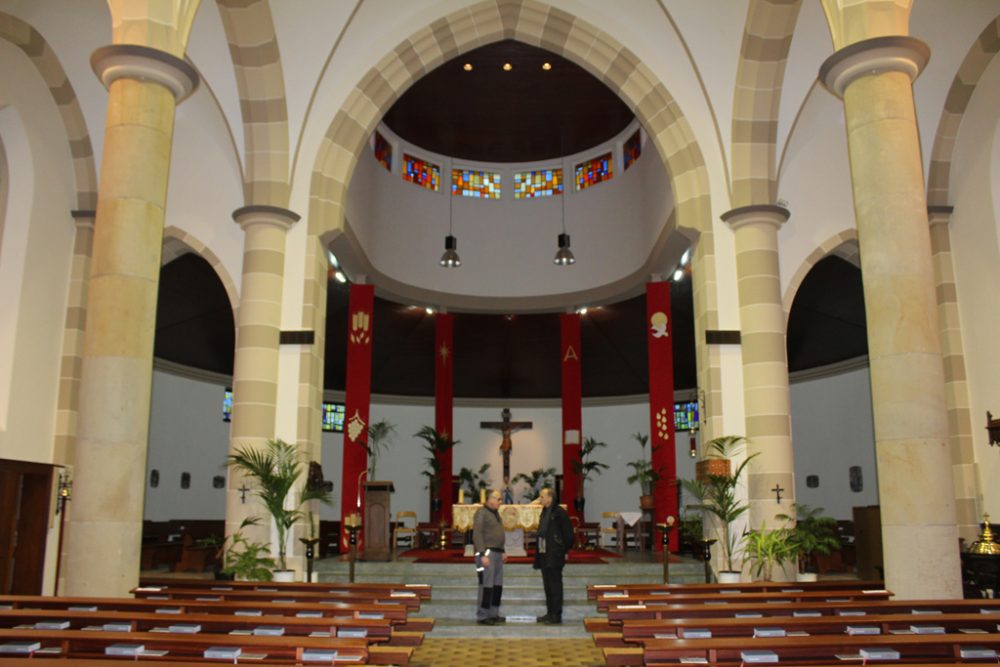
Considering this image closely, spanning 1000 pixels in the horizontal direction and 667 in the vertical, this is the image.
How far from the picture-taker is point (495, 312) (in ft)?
69.0

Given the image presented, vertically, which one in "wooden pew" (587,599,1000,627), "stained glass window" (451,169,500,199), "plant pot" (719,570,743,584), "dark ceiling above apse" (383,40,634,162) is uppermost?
"dark ceiling above apse" (383,40,634,162)

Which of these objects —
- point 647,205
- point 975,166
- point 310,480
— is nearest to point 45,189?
point 310,480

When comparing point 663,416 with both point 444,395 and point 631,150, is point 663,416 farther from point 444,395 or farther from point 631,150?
point 631,150

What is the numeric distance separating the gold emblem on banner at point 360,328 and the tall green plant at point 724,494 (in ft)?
19.8

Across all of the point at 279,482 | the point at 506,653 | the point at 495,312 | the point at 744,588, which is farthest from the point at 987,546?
the point at 495,312

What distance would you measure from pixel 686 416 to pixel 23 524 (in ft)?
57.3

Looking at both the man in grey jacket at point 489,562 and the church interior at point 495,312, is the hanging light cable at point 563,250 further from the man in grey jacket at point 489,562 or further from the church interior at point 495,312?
the man in grey jacket at point 489,562

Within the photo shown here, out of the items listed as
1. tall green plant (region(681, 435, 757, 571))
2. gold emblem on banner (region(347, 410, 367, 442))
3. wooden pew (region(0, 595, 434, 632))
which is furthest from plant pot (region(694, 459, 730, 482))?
wooden pew (region(0, 595, 434, 632))

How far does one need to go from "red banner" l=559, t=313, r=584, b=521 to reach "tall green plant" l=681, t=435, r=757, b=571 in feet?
25.8

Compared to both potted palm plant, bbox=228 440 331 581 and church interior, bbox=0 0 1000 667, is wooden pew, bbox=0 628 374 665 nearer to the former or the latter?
church interior, bbox=0 0 1000 667

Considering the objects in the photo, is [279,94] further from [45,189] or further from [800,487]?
[800,487]

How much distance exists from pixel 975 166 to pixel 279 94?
947 cm

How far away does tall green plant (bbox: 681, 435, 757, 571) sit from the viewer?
10.2 meters

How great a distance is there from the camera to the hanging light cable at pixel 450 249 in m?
17.0
